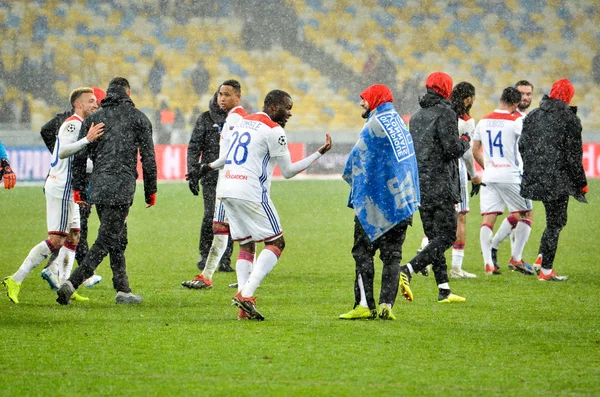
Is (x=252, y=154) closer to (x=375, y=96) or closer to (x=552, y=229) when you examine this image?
(x=375, y=96)

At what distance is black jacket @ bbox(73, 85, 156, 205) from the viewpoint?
8562 millimetres

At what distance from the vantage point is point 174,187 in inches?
1041

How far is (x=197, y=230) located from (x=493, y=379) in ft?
38.3

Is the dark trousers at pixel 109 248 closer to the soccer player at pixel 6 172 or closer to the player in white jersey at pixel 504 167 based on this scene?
the soccer player at pixel 6 172

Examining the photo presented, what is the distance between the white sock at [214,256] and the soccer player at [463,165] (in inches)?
94.9

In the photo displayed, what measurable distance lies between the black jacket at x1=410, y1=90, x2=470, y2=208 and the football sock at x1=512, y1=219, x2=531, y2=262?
322 cm

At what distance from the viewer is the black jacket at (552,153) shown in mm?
10641

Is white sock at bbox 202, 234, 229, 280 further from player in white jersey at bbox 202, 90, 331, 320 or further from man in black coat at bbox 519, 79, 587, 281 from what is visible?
man in black coat at bbox 519, 79, 587, 281

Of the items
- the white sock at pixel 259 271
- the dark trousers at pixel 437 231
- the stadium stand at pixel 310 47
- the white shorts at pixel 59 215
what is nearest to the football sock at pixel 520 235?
the dark trousers at pixel 437 231

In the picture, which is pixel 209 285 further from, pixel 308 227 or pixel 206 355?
pixel 308 227

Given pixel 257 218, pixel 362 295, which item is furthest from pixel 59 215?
pixel 362 295

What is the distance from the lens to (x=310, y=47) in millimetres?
36750

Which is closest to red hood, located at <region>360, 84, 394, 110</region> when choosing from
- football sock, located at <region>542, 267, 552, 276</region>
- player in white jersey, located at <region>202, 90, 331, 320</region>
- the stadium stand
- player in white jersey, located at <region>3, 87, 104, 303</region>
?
player in white jersey, located at <region>202, 90, 331, 320</region>

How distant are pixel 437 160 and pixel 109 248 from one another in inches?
116
